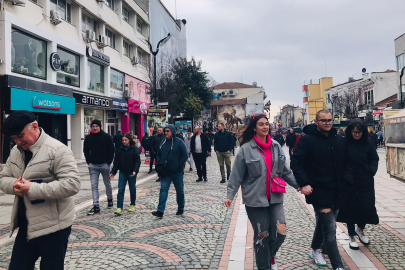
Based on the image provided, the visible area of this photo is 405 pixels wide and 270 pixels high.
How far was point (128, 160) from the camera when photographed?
24.7 feet

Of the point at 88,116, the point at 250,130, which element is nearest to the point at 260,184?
the point at 250,130

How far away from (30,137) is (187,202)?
6.13 metres

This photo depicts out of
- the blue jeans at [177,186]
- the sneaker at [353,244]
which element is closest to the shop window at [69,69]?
the blue jeans at [177,186]

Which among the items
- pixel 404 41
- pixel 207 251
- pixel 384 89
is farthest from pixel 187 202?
pixel 384 89

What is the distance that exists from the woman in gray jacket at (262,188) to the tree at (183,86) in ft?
84.4

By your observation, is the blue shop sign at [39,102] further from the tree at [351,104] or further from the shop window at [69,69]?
the tree at [351,104]

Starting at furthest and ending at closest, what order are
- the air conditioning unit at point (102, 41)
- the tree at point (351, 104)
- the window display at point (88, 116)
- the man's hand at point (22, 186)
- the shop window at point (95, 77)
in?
1. the tree at point (351, 104)
2. the air conditioning unit at point (102, 41)
3. the shop window at point (95, 77)
4. the window display at point (88, 116)
5. the man's hand at point (22, 186)

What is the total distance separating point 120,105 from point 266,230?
80.1 feet

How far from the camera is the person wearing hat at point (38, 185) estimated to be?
2.68 metres

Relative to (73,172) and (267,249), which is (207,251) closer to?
(267,249)

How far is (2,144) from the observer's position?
14.3 metres

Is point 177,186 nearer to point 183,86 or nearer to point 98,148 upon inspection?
point 98,148

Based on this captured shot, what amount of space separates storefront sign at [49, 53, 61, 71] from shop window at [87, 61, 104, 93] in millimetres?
4208

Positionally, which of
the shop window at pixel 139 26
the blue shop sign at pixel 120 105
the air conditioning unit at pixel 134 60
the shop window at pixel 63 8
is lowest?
the blue shop sign at pixel 120 105
